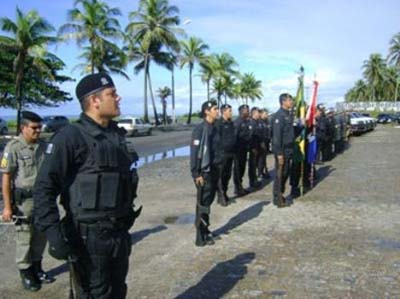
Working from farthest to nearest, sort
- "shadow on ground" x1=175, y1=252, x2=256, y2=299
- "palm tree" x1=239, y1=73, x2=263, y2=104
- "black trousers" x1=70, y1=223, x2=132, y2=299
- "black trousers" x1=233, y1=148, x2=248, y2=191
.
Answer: "palm tree" x1=239, y1=73, x2=263, y2=104 → "black trousers" x1=233, y1=148, x2=248, y2=191 → "shadow on ground" x1=175, y1=252, x2=256, y2=299 → "black trousers" x1=70, y1=223, x2=132, y2=299

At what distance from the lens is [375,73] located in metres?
104

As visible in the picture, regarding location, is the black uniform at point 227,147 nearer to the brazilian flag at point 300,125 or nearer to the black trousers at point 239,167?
the black trousers at point 239,167

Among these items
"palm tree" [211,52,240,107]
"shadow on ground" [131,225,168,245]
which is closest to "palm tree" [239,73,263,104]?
"palm tree" [211,52,240,107]

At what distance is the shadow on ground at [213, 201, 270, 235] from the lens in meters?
7.59

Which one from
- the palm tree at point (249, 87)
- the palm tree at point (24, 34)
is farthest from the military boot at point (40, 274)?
the palm tree at point (249, 87)

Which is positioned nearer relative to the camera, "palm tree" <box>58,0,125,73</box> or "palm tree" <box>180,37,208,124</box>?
"palm tree" <box>58,0,125,73</box>

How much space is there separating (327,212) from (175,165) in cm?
908

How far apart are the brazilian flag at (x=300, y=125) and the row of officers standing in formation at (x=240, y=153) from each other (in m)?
0.04

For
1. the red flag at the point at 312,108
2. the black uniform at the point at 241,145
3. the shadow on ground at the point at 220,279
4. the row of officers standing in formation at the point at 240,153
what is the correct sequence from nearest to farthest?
the shadow on ground at the point at 220,279
the row of officers standing in formation at the point at 240,153
the black uniform at the point at 241,145
the red flag at the point at 312,108

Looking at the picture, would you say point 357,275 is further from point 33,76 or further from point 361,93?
point 361,93

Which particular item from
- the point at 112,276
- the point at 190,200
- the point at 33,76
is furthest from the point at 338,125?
the point at 33,76

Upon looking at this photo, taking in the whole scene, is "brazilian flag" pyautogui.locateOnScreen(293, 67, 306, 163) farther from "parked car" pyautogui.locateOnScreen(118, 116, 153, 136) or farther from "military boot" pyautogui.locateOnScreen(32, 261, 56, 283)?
"parked car" pyautogui.locateOnScreen(118, 116, 153, 136)

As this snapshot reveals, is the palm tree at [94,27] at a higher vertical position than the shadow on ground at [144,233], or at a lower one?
higher

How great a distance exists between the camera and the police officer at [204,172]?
672 centimetres
